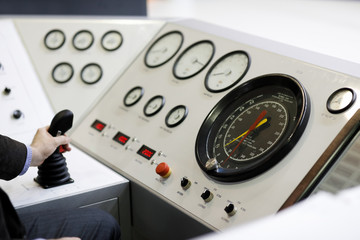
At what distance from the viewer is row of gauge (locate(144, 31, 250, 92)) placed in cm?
204

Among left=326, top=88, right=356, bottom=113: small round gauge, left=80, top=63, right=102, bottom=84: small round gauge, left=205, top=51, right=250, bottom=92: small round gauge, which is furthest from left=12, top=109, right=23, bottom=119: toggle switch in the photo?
left=326, top=88, right=356, bottom=113: small round gauge

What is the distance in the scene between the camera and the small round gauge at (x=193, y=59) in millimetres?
2201

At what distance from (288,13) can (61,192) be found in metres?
2.59

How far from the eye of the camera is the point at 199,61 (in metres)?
2.23

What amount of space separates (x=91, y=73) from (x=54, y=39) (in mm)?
272

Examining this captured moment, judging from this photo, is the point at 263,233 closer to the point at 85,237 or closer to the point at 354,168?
the point at 354,168

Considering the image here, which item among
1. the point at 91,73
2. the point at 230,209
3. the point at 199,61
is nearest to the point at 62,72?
the point at 91,73

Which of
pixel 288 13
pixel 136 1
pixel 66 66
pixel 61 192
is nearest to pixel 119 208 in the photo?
pixel 61 192

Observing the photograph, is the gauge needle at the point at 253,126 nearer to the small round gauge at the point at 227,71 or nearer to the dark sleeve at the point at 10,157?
the small round gauge at the point at 227,71

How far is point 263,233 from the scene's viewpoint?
0.82 m

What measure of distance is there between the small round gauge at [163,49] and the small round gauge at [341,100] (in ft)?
2.90

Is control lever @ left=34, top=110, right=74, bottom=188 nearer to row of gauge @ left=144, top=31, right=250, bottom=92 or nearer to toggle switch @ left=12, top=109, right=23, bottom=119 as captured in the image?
toggle switch @ left=12, top=109, right=23, bottom=119

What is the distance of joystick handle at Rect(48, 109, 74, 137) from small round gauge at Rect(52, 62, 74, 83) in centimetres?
72

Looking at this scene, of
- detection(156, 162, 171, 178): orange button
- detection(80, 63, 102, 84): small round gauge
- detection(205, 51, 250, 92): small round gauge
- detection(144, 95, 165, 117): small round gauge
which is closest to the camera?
detection(156, 162, 171, 178): orange button
